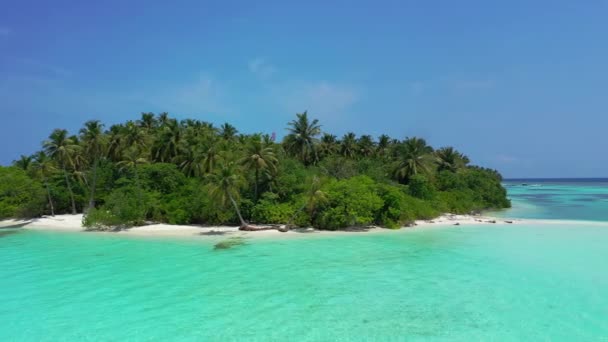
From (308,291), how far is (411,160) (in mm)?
37543

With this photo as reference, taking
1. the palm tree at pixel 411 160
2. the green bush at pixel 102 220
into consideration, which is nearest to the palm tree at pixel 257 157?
the green bush at pixel 102 220

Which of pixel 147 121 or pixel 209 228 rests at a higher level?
pixel 147 121

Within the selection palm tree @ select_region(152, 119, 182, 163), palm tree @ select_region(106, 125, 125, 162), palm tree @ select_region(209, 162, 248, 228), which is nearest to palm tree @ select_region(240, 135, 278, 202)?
palm tree @ select_region(209, 162, 248, 228)

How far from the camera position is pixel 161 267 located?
2133 cm

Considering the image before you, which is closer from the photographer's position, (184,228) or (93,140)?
(184,228)

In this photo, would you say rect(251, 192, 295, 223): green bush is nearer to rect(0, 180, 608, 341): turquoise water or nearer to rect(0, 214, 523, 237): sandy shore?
rect(0, 214, 523, 237): sandy shore

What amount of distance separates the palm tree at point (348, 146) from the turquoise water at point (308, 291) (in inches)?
1463

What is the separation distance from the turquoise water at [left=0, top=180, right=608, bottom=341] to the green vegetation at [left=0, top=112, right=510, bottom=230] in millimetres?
7405

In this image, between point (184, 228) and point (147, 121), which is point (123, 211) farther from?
point (147, 121)

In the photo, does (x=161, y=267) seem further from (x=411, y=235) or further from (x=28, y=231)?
(x=28, y=231)

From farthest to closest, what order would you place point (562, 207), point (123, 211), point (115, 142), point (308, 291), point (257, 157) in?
point (562, 207) → point (115, 142) → point (123, 211) → point (257, 157) → point (308, 291)

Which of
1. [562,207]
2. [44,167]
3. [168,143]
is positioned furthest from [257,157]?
[562,207]

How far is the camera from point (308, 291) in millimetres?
16641

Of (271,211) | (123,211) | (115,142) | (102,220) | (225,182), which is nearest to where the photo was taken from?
(225,182)
